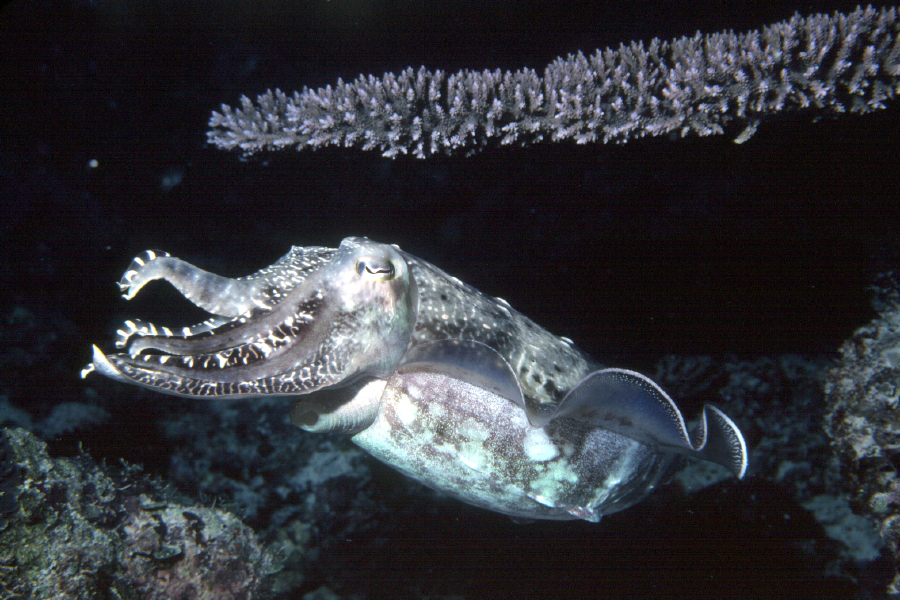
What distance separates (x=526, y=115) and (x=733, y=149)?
172cm

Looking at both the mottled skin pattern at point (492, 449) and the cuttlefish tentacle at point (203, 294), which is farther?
the mottled skin pattern at point (492, 449)

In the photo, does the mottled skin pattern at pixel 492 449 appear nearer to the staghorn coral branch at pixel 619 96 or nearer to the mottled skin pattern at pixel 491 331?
the mottled skin pattern at pixel 491 331

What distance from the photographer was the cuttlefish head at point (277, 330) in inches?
68.2

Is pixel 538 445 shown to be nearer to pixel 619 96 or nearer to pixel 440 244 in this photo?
pixel 440 244

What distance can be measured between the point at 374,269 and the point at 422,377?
78 cm

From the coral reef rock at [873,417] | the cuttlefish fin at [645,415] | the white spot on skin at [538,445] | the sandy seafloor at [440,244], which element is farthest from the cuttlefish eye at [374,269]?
the coral reef rock at [873,417]

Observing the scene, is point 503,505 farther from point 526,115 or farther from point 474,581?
point 526,115

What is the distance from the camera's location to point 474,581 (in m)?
4.53

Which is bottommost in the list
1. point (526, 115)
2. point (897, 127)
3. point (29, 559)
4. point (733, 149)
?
point (29, 559)

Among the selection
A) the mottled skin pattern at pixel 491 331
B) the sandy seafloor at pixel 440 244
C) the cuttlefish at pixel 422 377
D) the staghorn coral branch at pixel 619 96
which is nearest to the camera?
the cuttlefish at pixel 422 377

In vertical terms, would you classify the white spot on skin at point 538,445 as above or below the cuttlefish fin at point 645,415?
below

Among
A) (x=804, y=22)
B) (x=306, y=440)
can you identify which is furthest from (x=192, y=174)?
(x=804, y=22)

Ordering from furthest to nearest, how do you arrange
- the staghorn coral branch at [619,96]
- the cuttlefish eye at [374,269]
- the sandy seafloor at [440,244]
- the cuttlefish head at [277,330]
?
the sandy seafloor at [440,244]
the staghorn coral branch at [619,96]
the cuttlefish eye at [374,269]
the cuttlefish head at [277,330]

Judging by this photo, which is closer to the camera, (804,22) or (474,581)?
(804,22)
